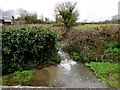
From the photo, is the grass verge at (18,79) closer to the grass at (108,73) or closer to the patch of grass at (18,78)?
the patch of grass at (18,78)

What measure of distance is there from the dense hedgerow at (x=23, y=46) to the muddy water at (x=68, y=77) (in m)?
0.76

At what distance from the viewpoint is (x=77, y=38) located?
642 centimetres

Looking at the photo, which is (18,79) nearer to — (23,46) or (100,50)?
(23,46)

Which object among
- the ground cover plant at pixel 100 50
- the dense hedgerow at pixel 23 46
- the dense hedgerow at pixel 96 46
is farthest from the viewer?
the dense hedgerow at pixel 96 46

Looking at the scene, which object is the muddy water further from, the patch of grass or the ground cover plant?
the ground cover plant

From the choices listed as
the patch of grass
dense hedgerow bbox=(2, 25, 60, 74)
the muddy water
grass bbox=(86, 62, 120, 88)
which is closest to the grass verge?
the patch of grass

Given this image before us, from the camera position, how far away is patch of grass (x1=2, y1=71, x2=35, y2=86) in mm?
3094

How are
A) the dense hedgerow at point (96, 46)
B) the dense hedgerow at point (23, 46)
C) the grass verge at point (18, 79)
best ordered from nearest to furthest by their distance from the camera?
the grass verge at point (18, 79)
the dense hedgerow at point (23, 46)
the dense hedgerow at point (96, 46)

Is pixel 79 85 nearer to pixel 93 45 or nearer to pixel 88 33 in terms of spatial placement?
pixel 93 45

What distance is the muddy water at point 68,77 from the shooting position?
3.13 metres

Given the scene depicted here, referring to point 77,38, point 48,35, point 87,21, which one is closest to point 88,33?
point 77,38

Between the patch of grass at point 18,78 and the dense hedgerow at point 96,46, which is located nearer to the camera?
→ the patch of grass at point 18,78

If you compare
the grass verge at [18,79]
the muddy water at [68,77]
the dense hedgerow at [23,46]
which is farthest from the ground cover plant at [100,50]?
the grass verge at [18,79]

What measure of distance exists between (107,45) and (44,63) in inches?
166
